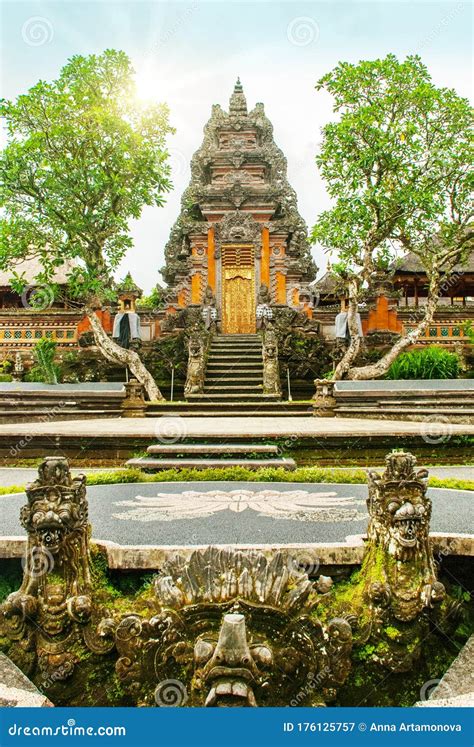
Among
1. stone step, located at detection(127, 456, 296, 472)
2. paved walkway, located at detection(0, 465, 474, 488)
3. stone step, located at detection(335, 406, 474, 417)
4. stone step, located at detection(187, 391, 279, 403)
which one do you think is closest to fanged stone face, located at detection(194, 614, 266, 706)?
stone step, located at detection(127, 456, 296, 472)

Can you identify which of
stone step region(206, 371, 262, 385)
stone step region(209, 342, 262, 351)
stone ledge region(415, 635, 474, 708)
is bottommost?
stone ledge region(415, 635, 474, 708)

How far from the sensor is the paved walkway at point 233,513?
364cm

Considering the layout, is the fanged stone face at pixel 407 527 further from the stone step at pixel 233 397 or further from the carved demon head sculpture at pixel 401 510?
the stone step at pixel 233 397

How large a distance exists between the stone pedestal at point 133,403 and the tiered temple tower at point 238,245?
8661 millimetres

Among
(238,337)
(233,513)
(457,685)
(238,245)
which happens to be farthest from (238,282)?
(457,685)

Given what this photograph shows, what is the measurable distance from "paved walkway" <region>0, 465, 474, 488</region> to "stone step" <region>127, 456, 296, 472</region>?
0.86m

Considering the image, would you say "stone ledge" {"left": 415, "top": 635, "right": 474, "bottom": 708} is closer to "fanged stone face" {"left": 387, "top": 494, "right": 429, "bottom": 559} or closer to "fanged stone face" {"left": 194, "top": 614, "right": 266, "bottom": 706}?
"fanged stone face" {"left": 387, "top": 494, "right": 429, "bottom": 559}

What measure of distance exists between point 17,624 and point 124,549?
2.09 feet

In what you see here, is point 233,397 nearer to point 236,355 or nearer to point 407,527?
point 236,355

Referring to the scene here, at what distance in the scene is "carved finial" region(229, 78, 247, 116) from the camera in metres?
23.2

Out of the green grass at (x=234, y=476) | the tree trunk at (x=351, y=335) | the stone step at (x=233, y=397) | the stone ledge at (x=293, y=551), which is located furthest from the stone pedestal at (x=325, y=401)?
the stone ledge at (x=293, y=551)

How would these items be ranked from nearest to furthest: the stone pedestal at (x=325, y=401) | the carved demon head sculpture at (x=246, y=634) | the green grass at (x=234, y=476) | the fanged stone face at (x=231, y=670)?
1. the fanged stone face at (x=231, y=670)
2. the carved demon head sculpture at (x=246, y=634)
3. the green grass at (x=234, y=476)
4. the stone pedestal at (x=325, y=401)

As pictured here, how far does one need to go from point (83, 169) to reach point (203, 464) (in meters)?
8.68

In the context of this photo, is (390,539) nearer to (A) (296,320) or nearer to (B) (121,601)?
(B) (121,601)
